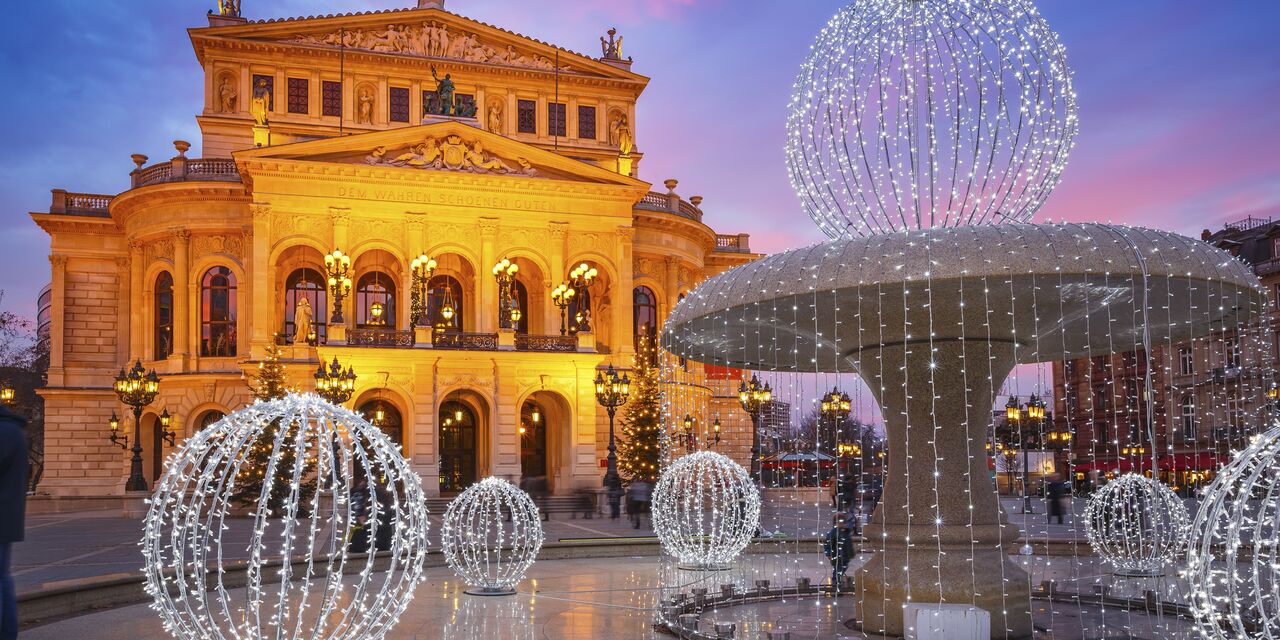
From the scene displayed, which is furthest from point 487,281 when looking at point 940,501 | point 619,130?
point 940,501

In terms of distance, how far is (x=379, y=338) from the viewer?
36.9 m

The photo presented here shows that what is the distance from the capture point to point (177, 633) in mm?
7531

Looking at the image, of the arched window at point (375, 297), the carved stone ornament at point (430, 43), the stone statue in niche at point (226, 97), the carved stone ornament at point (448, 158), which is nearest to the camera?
the carved stone ornament at point (448, 158)

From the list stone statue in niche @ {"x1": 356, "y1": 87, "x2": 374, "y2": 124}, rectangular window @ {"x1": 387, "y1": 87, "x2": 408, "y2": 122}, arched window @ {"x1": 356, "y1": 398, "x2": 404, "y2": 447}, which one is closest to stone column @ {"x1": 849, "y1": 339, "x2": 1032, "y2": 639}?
arched window @ {"x1": 356, "y1": 398, "x2": 404, "y2": 447}

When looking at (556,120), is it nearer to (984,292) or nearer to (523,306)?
(523,306)

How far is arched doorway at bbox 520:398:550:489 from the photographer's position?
42125 millimetres

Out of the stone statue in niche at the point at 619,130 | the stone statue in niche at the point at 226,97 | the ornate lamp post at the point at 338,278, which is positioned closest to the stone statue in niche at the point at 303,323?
the ornate lamp post at the point at 338,278

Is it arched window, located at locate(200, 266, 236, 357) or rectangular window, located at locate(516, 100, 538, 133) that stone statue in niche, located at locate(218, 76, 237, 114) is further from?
rectangular window, located at locate(516, 100, 538, 133)

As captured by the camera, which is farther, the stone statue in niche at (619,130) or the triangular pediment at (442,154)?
the stone statue in niche at (619,130)

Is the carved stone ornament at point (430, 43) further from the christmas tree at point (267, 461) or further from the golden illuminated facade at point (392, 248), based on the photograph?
the christmas tree at point (267, 461)

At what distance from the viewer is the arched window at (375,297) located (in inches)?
1706

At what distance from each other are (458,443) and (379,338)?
6.57m

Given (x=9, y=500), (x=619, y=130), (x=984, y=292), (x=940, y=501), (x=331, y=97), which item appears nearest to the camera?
(x=9, y=500)

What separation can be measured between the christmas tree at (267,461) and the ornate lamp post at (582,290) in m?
9.74
